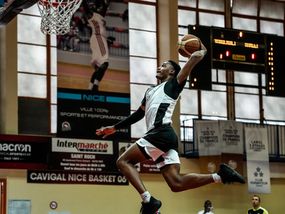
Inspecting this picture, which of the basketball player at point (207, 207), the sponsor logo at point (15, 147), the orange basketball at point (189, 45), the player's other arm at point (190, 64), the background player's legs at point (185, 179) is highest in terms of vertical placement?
the orange basketball at point (189, 45)

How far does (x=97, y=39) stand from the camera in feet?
65.5

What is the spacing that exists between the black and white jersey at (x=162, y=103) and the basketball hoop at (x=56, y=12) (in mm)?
5503

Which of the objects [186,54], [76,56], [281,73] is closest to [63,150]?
[76,56]

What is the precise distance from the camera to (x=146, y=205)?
23.5 ft

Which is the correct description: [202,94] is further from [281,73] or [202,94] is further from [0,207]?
[0,207]

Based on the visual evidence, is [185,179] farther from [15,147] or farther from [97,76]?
[97,76]

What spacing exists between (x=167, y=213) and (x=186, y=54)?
12.9 meters

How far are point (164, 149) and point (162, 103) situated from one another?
542 mm

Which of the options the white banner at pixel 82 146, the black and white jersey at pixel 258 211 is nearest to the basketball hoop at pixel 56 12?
the white banner at pixel 82 146

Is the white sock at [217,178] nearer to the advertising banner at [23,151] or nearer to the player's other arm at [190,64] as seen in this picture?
the player's other arm at [190,64]

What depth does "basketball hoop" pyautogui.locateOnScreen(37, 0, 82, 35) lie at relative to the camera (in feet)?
43.6

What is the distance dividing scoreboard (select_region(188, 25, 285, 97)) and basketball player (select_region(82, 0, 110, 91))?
8.91 feet

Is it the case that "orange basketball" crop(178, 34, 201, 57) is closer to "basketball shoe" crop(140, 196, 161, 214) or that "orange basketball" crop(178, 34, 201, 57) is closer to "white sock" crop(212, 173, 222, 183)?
"white sock" crop(212, 173, 222, 183)

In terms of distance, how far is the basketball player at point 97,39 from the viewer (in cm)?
1988
